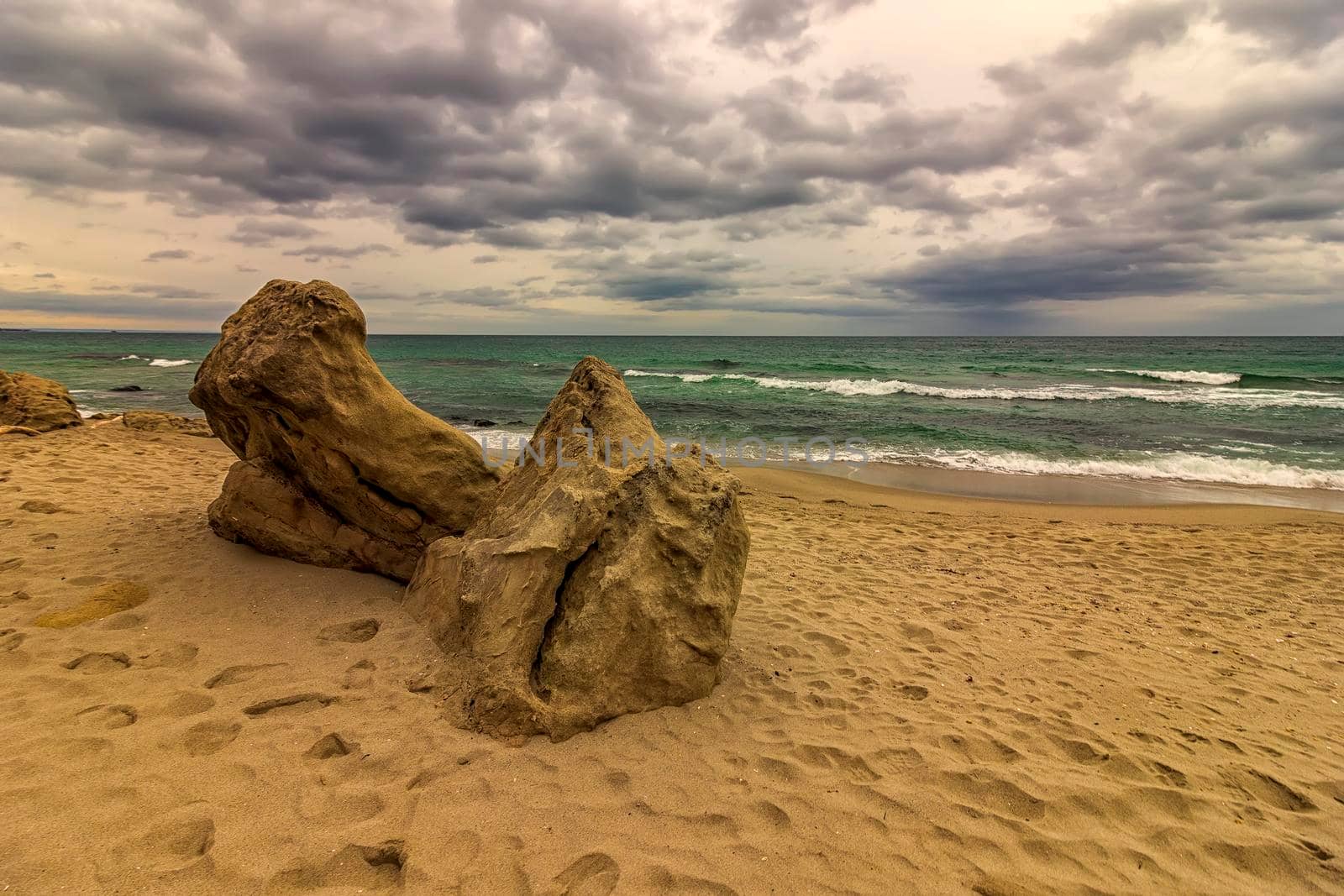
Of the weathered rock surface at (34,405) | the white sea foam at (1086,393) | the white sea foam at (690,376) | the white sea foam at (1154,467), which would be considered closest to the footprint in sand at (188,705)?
the weathered rock surface at (34,405)

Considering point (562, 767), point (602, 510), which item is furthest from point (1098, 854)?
point (602, 510)

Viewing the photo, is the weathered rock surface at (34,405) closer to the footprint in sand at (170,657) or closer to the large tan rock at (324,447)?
the large tan rock at (324,447)

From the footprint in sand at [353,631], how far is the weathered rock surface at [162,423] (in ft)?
32.0

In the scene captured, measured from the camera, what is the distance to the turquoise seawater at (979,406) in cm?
1320

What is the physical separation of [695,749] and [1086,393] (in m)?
27.2

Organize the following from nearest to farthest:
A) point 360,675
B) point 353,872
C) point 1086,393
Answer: point 353,872, point 360,675, point 1086,393

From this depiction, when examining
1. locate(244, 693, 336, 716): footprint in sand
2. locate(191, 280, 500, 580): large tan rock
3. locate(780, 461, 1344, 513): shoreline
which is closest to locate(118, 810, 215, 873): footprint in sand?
locate(244, 693, 336, 716): footprint in sand

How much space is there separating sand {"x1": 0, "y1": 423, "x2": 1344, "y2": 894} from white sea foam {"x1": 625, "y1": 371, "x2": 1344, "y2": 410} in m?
20.5

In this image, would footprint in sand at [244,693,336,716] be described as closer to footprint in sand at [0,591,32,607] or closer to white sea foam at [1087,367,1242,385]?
footprint in sand at [0,591,32,607]

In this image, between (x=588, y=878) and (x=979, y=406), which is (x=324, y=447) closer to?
(x=588, y=878)

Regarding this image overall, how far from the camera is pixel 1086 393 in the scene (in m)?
25.1

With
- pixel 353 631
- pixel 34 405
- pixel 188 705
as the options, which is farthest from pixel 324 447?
pixel 34 405

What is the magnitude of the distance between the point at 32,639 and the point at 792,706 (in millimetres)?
4259

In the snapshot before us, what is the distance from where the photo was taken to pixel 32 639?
3686mm
